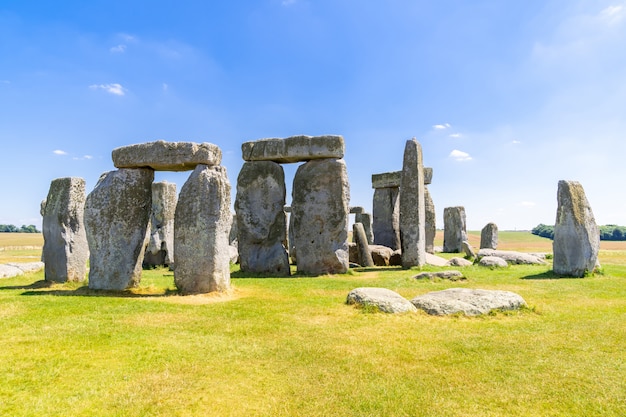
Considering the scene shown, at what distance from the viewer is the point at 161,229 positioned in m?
16.6

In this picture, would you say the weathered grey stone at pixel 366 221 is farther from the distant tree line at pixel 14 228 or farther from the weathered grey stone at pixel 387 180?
the distant tree line at pixel 14 228

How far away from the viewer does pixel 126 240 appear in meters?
9.45

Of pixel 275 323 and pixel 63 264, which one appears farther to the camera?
pixel 63 264

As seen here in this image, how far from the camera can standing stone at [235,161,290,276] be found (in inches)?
566

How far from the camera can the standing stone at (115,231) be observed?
9.40 m

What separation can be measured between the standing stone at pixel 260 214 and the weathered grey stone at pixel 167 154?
509cm

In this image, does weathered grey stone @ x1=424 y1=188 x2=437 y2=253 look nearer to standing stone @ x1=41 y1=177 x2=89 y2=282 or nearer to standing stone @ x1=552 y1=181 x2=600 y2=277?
standing stone @ x1=552 y1=181 x2=600 y2=277

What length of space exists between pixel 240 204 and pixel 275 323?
27.2 feet

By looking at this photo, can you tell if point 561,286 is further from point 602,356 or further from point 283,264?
point 283,264

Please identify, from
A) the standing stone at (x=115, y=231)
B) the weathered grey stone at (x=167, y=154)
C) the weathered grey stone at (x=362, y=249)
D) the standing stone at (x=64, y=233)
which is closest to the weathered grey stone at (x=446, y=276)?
the weathered grey stone at (x=362, y=249)

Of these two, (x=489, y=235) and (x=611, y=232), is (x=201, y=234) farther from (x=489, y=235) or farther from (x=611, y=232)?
(x=611, y=232)

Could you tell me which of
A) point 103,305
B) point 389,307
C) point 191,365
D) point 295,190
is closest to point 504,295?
point 389,307

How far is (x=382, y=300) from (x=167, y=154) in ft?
17.4

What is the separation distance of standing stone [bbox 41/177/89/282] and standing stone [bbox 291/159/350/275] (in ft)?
20.5
